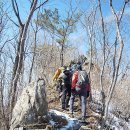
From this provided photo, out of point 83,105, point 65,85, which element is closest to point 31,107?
point 83,105

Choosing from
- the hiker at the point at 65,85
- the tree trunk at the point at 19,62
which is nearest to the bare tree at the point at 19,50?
the tree trunk at the point at 19,62

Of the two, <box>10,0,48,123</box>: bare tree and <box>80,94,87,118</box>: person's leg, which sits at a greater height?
<box>10,0,48,123</box>: bare tree

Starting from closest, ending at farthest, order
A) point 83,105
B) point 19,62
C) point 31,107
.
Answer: point 31,107, point 83,105, point 19,62

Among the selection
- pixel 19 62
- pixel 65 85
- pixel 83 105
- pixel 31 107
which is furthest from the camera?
pixel 65 85

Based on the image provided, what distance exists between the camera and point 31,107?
10695 millimetres

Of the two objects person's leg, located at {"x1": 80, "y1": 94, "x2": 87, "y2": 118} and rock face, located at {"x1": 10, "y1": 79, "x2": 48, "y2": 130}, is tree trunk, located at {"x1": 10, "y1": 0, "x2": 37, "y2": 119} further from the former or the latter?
person's leg, located at {"x1": 80, "y1": 94, "x2": 87, "y2": 118}

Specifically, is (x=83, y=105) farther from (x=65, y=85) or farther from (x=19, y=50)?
(x=19, y=50)

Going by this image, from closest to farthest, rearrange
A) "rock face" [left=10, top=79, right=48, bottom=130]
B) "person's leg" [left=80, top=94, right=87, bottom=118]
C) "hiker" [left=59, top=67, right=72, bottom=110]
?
"rock face" [left=10, top=79, right=48, bottom=130], "person's leg" [left=80, top=94, right=87, bottom=118], "hiker" [left=59, top=67, right=72, bottom=110]

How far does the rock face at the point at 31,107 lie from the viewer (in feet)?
34.3

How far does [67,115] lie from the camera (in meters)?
12.1

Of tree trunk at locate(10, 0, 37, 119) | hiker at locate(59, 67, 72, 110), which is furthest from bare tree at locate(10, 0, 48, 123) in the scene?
hiker at locate(59, 67, 72, 110)

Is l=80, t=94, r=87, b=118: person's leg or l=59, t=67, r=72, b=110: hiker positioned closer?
l=80, t=94, r=87, b=118: person's leg

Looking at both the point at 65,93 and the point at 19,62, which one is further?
the point at 65,93

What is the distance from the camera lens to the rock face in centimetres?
1046
